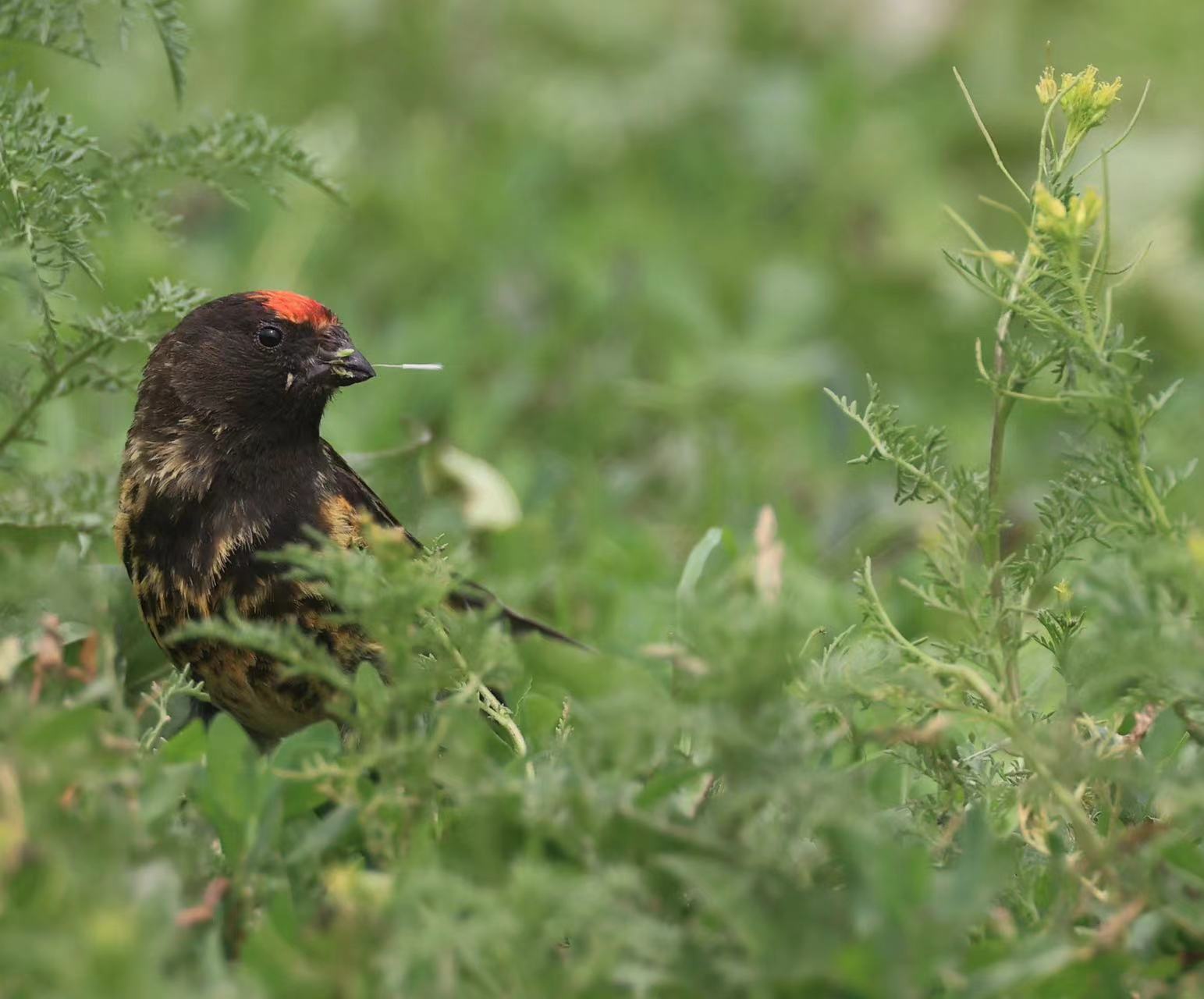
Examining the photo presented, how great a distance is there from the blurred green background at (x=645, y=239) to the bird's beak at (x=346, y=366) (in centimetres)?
31

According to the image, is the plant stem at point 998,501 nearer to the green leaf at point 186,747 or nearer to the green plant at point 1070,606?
the green plant at point 1070,606

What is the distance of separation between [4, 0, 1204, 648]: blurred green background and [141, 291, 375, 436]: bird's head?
0.87ft

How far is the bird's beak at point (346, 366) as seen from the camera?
10.8 ft

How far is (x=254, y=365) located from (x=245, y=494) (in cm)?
30

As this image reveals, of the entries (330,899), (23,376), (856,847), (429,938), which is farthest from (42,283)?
(856,847)

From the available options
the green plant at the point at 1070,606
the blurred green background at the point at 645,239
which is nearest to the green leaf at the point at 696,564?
the green plant at the point at 1070,606

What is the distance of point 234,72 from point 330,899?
5.43 metres

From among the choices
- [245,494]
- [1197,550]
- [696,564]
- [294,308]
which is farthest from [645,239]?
[1197,550]

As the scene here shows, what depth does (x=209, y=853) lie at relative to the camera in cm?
212

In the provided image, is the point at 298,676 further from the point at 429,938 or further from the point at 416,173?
the point at 416,173

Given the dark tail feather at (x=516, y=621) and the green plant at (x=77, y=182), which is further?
the dark tail feather at (x=516, y=621)

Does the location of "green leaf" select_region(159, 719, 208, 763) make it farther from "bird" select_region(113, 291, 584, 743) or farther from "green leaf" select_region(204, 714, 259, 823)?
"bird" select_region(113, 291, 584, 743)

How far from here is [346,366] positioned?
3305mm

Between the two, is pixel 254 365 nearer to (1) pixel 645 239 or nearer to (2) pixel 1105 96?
(2) pixel 1105 96
